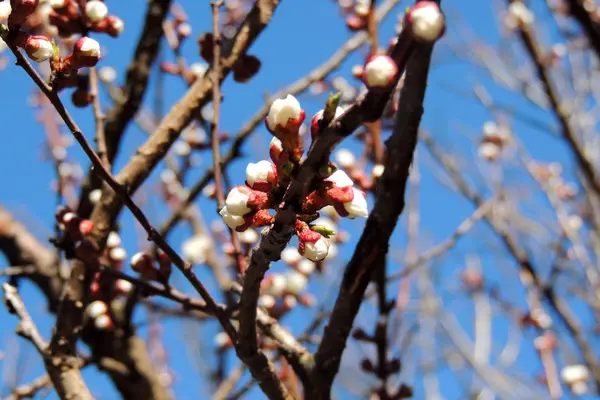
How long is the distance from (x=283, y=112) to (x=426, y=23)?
22 cm

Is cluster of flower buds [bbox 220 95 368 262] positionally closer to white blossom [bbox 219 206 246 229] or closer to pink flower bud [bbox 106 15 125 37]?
white blossom [bbox 219 206 246 229]

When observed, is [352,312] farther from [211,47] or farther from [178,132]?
[211,47]

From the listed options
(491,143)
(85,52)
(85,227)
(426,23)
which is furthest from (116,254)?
(491,143)

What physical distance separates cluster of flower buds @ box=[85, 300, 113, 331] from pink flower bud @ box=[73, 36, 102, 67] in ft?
3.80

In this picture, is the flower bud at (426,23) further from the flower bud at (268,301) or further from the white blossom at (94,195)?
the flower bud at (268,301)

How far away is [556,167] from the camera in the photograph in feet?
16.7

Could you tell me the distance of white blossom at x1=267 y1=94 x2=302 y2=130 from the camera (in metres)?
0.76

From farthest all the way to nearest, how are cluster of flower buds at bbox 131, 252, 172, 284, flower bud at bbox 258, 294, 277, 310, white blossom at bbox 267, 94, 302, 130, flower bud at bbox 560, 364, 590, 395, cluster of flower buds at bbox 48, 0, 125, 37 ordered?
flower bud at bbox 560, 364, 590, 395 < flower bud at bbox 258, 294, 277, 310 < cluster of flower buds at bbox 48, 0, 125, 37 < cluster of flower buds at bbox 131, 252, 172, 284 < white blossom at bbox 267, 94, 302, 130

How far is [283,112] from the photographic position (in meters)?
0.76

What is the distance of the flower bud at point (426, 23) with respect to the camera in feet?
2.02

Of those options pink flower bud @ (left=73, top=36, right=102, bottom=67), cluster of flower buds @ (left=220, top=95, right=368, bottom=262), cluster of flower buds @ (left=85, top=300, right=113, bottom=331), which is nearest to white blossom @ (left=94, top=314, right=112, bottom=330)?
cluster of flower buds @ (left=85, top=300, right=113, bottom=331)

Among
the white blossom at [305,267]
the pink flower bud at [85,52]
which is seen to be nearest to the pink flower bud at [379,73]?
the pink flower bud at [85,52]

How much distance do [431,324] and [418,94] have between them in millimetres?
3887

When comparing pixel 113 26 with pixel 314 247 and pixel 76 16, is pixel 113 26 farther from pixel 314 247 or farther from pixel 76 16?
pixel 314 247
